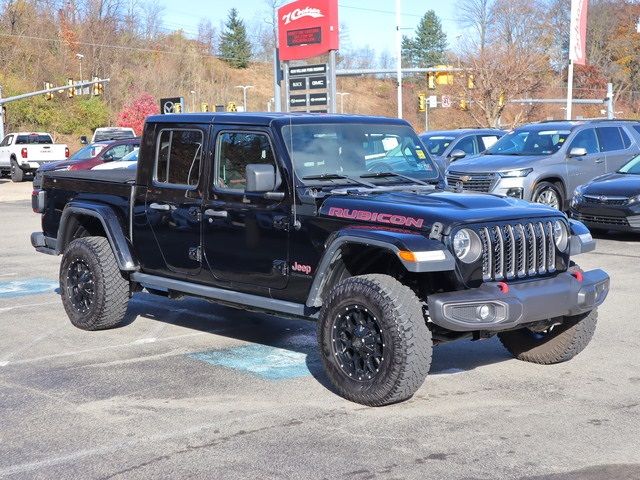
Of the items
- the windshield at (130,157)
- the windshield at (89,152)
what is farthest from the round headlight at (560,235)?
the windshield at (89,152)

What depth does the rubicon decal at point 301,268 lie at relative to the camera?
650 cm

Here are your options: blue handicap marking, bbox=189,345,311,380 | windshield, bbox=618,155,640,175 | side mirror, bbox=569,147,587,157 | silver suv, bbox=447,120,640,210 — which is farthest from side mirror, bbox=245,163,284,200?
side mirror, bbox=569,147,587,157

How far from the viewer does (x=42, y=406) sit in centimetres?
607

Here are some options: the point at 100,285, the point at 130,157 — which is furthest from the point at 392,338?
the point at 130,157

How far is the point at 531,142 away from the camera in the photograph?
57.0ft

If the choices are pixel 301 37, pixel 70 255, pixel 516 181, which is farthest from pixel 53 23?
pixel 70 255

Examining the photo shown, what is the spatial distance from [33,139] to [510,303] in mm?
35072

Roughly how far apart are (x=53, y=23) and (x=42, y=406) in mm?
79845

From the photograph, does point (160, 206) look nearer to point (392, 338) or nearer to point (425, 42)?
point (392, 338)

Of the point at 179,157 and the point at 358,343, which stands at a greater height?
the point at 179,157

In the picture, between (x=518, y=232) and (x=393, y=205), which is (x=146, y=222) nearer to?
(x=393, y=205)

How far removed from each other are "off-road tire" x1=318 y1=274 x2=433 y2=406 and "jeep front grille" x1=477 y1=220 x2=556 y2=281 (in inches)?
22.1

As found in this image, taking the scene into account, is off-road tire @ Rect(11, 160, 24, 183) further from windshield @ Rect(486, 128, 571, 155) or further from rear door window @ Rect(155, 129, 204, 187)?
rear door window @ Rect(155, 129, 204, 187)

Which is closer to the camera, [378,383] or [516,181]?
[378,383]
